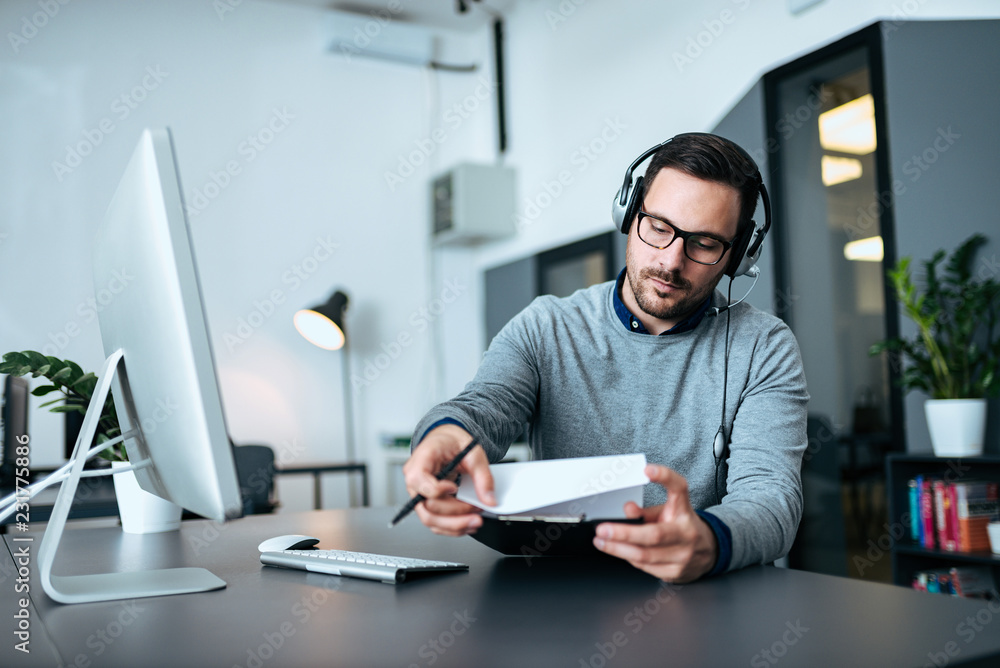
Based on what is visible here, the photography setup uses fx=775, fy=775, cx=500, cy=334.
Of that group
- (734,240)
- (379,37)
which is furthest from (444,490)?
(379,37)

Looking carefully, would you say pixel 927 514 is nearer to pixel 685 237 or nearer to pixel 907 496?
pixel 907 496

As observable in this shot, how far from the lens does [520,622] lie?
73 cm

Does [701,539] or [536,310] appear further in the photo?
[536,310]

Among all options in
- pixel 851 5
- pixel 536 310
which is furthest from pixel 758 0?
pixel 536 310

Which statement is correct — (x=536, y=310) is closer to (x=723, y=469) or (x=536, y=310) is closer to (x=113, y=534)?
(x=723, y=469)

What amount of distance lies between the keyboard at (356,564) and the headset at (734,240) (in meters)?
0.57

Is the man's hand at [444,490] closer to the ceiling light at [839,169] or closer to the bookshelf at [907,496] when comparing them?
the bookshelf at [907,496]

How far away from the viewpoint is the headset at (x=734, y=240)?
4.38ft

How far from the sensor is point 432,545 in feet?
3.83

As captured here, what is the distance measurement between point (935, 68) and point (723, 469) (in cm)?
220

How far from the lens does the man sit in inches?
48.8

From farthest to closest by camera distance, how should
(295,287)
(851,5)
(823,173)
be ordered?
1. (295,287)
2. (823,173)
3. (851,5)

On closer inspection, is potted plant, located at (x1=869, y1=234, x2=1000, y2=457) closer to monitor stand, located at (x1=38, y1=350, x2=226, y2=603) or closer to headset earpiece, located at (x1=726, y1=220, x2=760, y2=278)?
headset earpiece, located at (x1=726, y1=220, x2=760, y2=278)

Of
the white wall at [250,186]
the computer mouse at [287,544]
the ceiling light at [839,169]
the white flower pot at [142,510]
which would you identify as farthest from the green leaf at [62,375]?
the white wall at [250,186]
